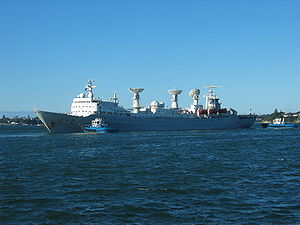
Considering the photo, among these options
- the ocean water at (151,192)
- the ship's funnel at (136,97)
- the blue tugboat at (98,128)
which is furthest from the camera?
the ship's funnel at (136,97)

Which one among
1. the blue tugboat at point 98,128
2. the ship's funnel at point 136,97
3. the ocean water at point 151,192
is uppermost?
the ship's funnel at point 136,97

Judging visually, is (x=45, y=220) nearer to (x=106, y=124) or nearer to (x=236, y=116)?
(x=106, y=124)

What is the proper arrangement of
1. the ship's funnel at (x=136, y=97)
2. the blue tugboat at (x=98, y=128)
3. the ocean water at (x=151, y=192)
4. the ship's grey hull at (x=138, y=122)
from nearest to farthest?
the ocean water at (x=151, y=192) < the ship's grey hull at (x=138, y=122) < the blue tugboat at (x=98, y=128) < the ship's funnel at (x=136, y=97)

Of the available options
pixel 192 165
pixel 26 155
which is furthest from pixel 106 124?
pixel 192 165

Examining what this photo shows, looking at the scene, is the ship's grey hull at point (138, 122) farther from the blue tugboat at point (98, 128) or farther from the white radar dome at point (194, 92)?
the white radar dome at point (194, 92)

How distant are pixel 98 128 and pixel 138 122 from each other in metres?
15.4

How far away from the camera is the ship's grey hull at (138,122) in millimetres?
84900

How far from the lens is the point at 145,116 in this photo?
348 feet

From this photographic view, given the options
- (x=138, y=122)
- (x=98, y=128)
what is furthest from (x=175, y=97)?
(x=98, y=128)

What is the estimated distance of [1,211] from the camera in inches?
710

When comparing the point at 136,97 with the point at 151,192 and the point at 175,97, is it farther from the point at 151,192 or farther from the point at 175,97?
the point at 151,192

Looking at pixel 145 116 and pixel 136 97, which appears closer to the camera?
pixel 145 116

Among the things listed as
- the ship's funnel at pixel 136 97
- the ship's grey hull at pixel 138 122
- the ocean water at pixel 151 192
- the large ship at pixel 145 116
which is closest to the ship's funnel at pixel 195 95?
the large ship at pixel 145 116

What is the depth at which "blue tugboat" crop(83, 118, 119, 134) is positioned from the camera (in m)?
87.7
